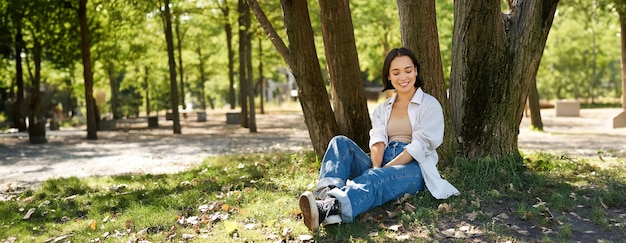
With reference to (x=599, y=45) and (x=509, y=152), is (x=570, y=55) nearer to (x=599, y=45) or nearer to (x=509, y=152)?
(x=599, y=45)

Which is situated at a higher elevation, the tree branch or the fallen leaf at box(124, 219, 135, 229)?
the tree branch

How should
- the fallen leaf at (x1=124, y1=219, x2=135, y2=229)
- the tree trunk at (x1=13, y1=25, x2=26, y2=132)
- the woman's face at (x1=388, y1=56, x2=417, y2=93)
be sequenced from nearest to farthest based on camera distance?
the woman's face at (x1=388, y1=56, x2=417, y2=93)
the fallen leaf at (x1=124, y1=219, x2=135, y2=229)
the tree trunk at (x1=13, y1=25, x2=26, y2=132)

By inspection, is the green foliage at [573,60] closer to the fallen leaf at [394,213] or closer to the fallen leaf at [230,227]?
the fallen leaf at [394,213]

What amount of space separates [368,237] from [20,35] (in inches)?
894

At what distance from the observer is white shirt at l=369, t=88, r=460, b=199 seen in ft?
16.1

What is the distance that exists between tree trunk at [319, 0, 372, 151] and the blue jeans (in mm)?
3029

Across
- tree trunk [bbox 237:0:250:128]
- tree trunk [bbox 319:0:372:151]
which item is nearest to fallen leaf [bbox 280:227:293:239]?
tree trunk [bbox 319:0:372:151]

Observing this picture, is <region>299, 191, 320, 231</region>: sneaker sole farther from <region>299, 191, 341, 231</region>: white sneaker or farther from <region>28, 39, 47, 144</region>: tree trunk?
<region>28, 39, 47, 144</region>: tree trunk

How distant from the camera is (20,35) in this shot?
23.2m

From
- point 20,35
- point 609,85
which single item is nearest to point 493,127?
point 20,35

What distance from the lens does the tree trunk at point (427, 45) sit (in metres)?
6.50

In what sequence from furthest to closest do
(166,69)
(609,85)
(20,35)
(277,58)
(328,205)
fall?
(609,85), (166,69), (277,58), (20,35), (328,205)

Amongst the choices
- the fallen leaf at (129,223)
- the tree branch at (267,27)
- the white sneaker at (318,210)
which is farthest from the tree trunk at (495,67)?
the fallen leaf at (129,223)

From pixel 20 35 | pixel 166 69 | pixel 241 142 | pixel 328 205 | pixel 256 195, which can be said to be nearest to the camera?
pixel 328 205
